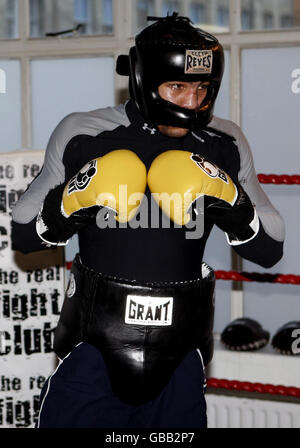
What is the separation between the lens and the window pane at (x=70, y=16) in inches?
119

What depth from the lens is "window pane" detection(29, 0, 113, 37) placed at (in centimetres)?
302

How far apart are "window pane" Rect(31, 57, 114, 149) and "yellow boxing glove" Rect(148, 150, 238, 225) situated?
1.48m

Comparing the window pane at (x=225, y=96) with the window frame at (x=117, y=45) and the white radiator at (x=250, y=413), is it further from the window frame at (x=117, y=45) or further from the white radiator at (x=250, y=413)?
the white radiator at (x=250, y=413)

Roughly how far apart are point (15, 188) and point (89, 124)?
69cm

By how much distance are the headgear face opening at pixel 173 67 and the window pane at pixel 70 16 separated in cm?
137

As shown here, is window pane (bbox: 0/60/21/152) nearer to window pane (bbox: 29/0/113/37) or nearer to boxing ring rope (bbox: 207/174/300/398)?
window pane (bbox: 29/0/113/37)

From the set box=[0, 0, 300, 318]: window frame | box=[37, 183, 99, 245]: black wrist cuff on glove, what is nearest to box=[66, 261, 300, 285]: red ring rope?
box=[0, 0, 300, 318]: window frame

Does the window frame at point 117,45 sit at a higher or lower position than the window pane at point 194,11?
lower

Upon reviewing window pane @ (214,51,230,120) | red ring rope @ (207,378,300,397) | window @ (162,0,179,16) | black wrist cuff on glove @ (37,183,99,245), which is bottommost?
red ring rope @ (207,378,300,397)

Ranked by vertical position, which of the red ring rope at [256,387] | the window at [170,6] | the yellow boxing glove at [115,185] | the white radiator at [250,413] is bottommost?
the white radiator at [250,413]

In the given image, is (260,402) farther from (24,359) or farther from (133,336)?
(133,336)

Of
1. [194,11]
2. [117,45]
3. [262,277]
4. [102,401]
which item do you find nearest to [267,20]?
[194,11]

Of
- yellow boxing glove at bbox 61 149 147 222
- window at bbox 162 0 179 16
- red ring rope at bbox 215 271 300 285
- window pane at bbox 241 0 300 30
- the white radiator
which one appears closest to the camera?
yellow boxing glove at bbox 61 149 147 222

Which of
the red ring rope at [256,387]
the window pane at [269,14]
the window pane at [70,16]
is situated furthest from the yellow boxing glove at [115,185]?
the window pane at [70,16]
